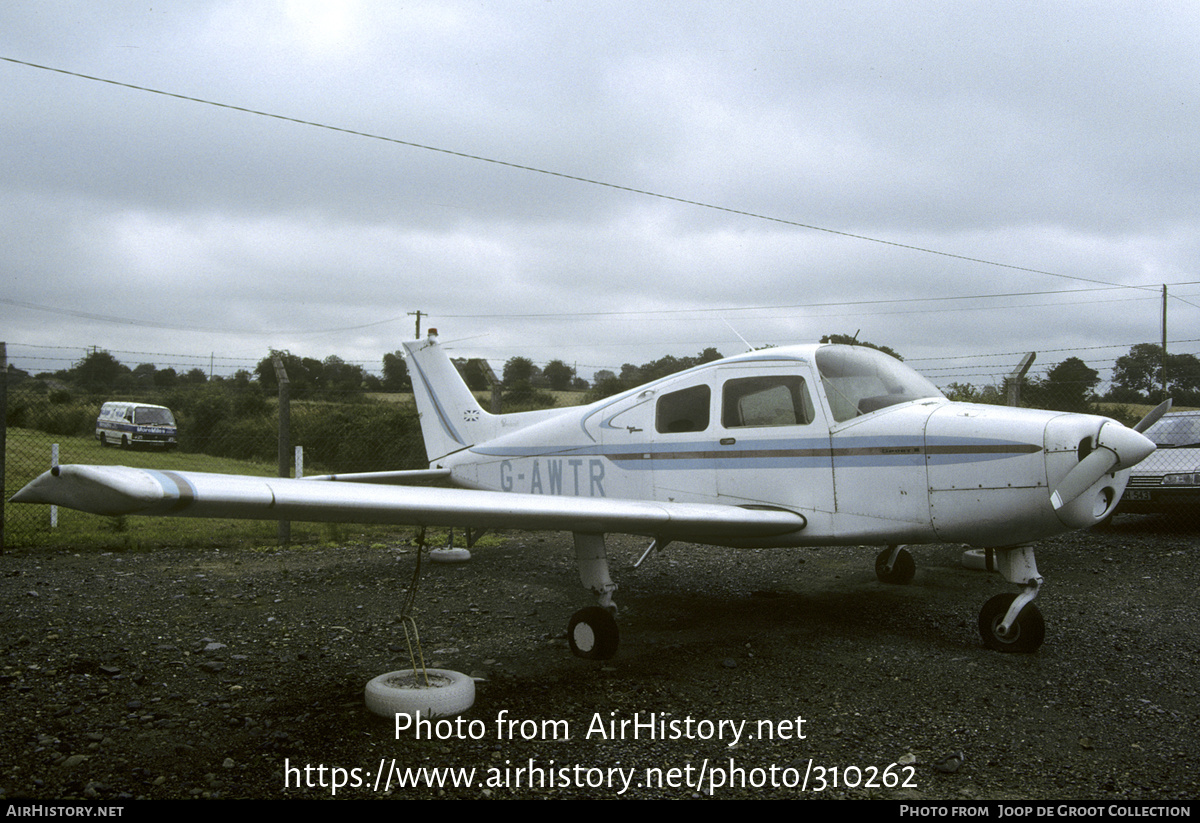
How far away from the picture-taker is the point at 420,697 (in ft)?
13.1

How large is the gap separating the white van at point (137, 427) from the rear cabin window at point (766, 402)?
95.2ft

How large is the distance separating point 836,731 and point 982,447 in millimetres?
2165

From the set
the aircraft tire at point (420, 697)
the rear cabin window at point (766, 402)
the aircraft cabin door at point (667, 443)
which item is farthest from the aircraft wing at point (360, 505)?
the aircraft tire at point (420, 697)

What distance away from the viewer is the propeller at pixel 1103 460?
4.63 metres

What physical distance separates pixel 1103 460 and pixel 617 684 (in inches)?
129

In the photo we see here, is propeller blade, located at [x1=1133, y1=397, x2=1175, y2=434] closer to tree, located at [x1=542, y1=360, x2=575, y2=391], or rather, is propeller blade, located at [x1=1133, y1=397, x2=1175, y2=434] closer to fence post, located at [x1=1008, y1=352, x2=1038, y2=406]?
fence post, located at [x1=1008, y1=352, x2=1038, y2=406]

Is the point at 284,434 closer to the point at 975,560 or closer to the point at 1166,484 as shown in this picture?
the point at 975,560

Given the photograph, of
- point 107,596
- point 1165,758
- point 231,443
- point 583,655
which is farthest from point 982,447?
point 231,443

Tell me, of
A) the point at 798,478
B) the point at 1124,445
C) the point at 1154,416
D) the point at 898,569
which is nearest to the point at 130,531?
the point at 798,478

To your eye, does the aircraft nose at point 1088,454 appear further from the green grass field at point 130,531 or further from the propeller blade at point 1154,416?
the green grass field at point 130,531

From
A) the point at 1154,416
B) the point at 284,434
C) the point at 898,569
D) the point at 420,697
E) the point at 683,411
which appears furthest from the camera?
the point at 284,434

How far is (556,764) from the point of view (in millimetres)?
3516

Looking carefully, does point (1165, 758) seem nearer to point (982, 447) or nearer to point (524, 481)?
point (982, 447)

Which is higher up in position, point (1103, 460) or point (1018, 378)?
point (1018, 378)
